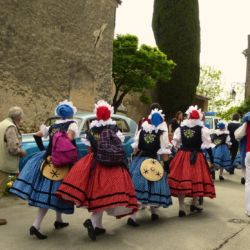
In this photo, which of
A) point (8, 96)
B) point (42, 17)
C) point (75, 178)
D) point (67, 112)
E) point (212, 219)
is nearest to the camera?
point (75, 178)

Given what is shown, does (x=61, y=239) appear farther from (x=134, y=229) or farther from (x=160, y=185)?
(x=160, y=185)

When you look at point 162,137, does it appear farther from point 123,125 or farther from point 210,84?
point 210,84

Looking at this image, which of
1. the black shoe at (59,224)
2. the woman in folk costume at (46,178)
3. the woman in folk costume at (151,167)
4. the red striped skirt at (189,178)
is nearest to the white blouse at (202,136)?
the red striped skirt at (189,178)

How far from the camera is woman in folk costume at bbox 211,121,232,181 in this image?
1216 centimetres

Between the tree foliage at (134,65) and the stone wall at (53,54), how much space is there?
1.41m

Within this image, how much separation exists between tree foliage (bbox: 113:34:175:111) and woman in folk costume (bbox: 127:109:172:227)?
16199 mm

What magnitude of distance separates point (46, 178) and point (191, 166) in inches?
102

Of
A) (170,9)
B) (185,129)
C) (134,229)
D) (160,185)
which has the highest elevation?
(170,9)

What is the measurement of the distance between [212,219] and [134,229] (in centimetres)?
145

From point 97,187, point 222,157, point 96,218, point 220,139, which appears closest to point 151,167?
point 96,218

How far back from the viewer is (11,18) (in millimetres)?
17078

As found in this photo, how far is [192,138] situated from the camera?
24.0 ft

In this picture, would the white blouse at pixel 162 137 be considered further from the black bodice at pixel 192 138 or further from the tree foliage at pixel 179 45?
the tree foliage at pixel 179 45

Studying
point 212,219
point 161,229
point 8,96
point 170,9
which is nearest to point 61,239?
point 161,229
